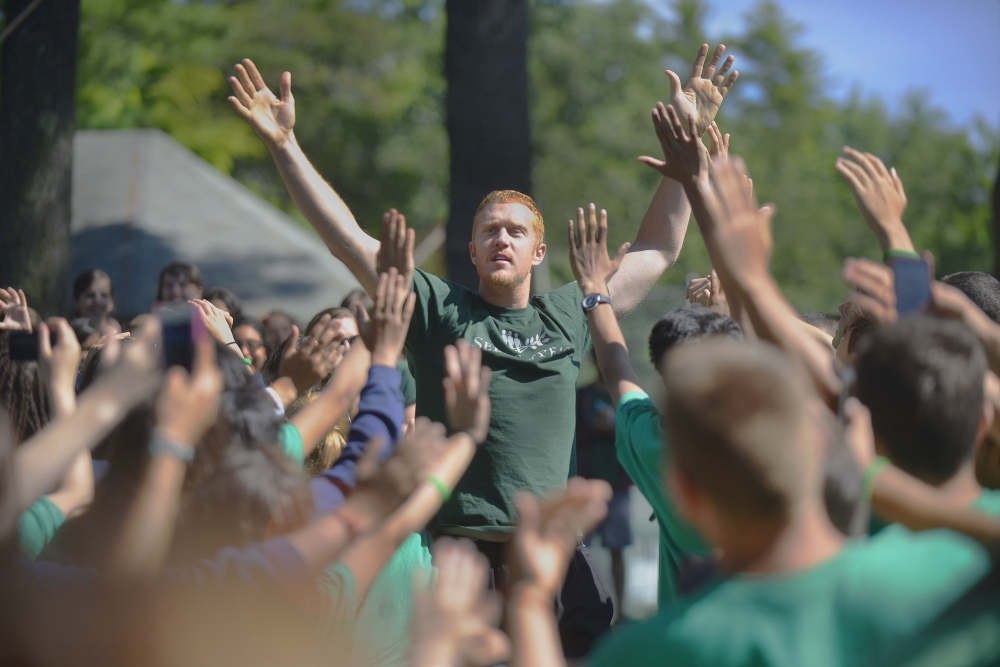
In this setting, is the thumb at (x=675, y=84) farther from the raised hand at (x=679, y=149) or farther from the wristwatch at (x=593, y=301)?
the wristwatch at (x=593, y=301)

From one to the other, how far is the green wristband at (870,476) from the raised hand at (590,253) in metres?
1.24

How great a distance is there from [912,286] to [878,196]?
0.29m

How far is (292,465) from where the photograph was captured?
201 cm

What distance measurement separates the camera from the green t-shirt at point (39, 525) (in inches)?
78.0

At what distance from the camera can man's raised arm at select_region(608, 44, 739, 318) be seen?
3.50 meters

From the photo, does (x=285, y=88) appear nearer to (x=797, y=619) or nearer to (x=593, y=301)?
(x=593, y=301)

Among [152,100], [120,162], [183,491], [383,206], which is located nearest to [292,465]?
[183,491]

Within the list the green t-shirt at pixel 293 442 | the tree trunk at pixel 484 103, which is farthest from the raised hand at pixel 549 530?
the tree trunk at pixel 484 103

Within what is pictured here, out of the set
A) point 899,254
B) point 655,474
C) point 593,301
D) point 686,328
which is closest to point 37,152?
point 593,301

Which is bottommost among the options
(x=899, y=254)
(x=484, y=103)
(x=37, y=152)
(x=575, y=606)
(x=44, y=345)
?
(x=575, y=606)

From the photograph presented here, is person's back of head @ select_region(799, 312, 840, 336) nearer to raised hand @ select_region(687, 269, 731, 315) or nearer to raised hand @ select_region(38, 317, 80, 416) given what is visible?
raised hand @ select_region(687, 269, 731, 315)

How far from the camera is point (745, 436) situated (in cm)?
152

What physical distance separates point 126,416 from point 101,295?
205 inches

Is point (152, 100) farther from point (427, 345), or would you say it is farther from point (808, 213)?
point (808, 213)
